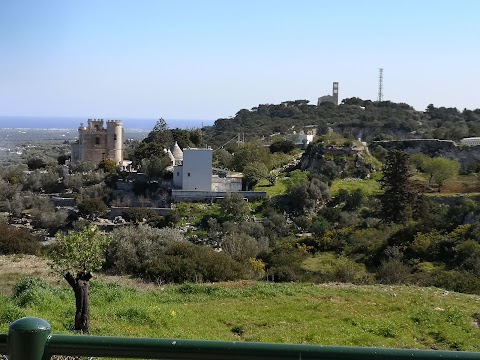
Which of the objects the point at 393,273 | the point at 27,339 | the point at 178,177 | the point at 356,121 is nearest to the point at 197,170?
the point at 178,177

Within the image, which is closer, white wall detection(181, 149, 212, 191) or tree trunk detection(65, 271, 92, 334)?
tree trunk detection(65, 271, 92, 334)

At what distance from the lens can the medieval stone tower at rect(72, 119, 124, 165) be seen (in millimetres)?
51875

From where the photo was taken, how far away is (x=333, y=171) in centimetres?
4116

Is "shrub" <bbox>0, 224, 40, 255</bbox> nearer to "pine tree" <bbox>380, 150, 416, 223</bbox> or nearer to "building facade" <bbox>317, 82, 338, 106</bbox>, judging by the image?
"pine tree" <bbox>380, 150, 416, 223</bbox>

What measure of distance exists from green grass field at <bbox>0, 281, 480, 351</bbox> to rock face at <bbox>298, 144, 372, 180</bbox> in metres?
29.0

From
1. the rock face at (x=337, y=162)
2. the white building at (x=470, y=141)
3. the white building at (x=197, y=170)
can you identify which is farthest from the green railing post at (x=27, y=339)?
the white building at (x=470, y=141)

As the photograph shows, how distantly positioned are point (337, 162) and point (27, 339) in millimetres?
41668

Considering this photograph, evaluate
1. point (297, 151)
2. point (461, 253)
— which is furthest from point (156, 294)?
point (297, 151)

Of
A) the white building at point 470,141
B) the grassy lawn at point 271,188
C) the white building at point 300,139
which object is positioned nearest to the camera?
the grassy lawn at point 271,188

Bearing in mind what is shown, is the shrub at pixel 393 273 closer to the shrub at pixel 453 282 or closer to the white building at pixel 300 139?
the shrub at pixel 453 282

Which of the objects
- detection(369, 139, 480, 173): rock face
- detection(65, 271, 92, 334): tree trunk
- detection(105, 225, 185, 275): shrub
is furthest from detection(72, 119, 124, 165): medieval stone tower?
detection(65, 271, 92, 334): tree trunk

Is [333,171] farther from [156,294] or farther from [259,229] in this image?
[156,294]

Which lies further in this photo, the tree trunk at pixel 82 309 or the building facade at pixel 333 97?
the building facade at pixel 333 97

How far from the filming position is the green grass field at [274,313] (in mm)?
8016
